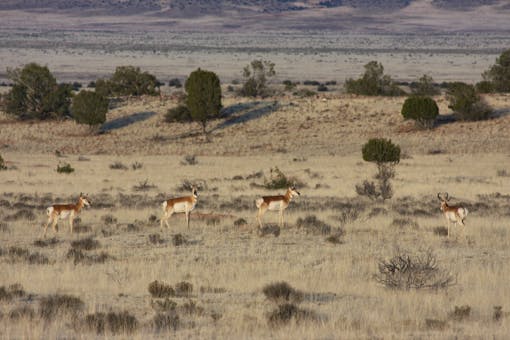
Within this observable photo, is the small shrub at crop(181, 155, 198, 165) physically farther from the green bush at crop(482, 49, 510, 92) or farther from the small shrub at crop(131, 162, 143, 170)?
the green bush at crop(482, 49, 510, 92)

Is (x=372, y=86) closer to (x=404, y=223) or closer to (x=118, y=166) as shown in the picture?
(x=118, y=166)

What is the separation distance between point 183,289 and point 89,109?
44044 millimetres

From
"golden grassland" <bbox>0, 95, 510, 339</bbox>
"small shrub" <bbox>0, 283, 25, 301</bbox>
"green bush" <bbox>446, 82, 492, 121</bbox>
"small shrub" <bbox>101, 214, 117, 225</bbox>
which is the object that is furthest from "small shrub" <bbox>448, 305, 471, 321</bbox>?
"green bush" <bbox>446, 82, 492, 121</bbox>

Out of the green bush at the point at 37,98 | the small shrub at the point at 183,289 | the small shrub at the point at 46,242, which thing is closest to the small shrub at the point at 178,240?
the small shrub at the point at 46,242

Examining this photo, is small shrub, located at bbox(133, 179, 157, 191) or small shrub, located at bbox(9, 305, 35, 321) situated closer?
small shrub, located at bbox(9, 305, 35, 321)

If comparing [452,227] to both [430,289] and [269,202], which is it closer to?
[269,202]

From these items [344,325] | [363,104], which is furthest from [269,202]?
[363,104]

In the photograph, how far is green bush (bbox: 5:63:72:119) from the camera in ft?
203

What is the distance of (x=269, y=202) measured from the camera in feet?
68.2

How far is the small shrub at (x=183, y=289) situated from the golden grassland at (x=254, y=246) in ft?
0.97

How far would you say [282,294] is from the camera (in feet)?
42.9

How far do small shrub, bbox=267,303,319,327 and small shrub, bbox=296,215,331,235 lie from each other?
315 inches

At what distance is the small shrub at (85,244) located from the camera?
58.4ft

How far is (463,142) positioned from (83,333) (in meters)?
41.6
